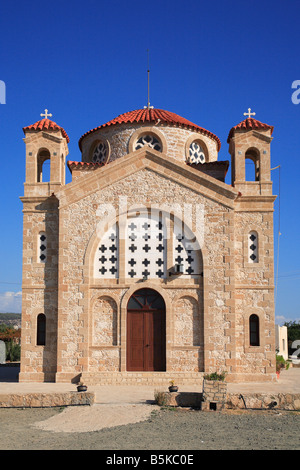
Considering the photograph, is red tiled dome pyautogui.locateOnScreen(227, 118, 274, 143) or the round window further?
the round window

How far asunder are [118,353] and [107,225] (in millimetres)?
4572

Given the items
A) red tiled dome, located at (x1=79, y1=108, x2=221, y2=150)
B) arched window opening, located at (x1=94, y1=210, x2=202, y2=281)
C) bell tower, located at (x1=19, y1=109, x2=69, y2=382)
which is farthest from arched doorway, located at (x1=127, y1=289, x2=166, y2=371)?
red tiled dome, located at (x1=79, y1=108, x2=221, y2=150)

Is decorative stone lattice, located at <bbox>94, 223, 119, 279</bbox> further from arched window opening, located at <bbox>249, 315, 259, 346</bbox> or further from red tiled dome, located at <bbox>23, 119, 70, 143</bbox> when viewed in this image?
arched window opening, located at <bbox>249, 315, 259, 346</bbox>

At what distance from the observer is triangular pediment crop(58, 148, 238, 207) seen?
19.9 m

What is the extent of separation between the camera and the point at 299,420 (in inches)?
522

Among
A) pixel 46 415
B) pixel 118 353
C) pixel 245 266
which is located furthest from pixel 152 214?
pixel 46 415

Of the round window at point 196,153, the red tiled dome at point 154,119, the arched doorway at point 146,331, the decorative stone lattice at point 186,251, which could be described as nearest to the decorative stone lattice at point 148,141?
the red tiled dome at point 154,119

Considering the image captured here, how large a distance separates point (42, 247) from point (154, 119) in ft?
25.1

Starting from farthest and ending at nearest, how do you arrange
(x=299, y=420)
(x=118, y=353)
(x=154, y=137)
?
(x=154, y=137)
(x=118, y=353)
(x=299, y=420)

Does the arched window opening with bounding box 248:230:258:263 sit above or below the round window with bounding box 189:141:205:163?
below

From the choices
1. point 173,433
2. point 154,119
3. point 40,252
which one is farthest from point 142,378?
point 154,119

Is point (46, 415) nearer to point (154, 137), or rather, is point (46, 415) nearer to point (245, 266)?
point (245, 266)

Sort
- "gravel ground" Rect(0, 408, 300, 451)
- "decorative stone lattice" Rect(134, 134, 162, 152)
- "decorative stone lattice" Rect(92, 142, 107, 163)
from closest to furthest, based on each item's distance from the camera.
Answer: "gravel ground" Rect(0, 408, 300, 451) < "decorative stone lattice" Rect(134, 134, 162, 152) < "decorative stone lattice" Rect(92, 142, 107, 163)

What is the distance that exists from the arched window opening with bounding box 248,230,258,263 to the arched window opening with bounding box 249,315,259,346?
6.80ft
